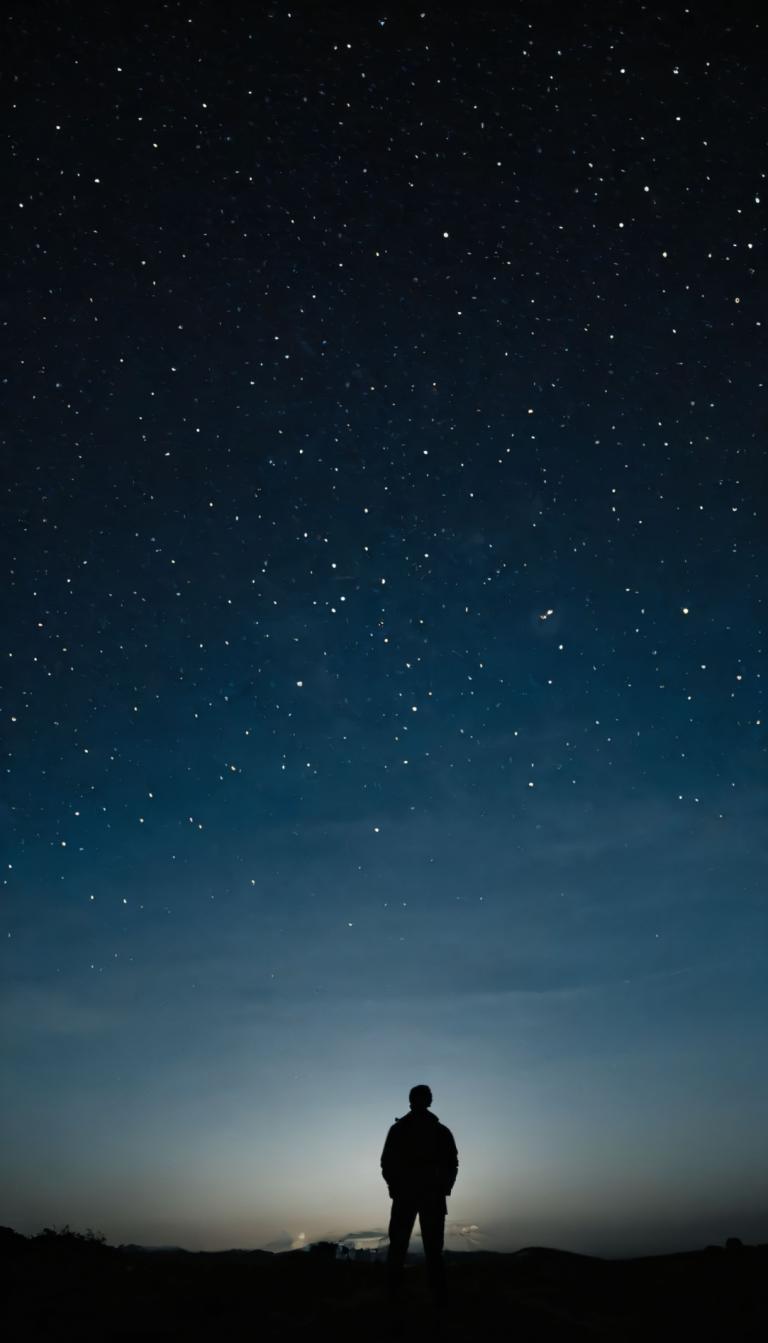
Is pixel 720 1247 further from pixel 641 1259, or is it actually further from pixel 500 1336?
pixel 500 1336

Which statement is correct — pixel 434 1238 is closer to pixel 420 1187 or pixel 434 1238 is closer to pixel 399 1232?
pixel 399 1232

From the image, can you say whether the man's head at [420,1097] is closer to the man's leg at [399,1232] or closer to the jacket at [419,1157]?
the jacket at [419,1157]

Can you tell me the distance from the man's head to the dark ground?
1.15 m

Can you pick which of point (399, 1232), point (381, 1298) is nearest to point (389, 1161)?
point (399, 1232)

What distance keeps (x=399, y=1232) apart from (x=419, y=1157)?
50 cm

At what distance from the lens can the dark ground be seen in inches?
210

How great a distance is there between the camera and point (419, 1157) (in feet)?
17.3

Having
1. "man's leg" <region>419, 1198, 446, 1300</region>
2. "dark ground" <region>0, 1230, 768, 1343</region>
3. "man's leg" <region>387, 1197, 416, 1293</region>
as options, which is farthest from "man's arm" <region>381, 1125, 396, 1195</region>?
"dark ground" <region>0, 1230, 768, 1343</region>

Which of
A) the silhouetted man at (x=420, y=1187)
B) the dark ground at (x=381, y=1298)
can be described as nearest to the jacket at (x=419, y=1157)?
the silhouetted man at (x=420, y=1187)

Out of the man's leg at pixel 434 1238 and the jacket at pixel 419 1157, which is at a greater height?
the jacket at pixel 419 1157

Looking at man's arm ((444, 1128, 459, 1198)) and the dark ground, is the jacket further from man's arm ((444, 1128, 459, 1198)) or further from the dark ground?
the dark ground

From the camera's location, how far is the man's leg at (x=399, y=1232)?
5.18m

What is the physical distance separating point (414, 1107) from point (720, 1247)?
4.71m

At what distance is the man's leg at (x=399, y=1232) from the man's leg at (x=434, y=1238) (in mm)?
80
